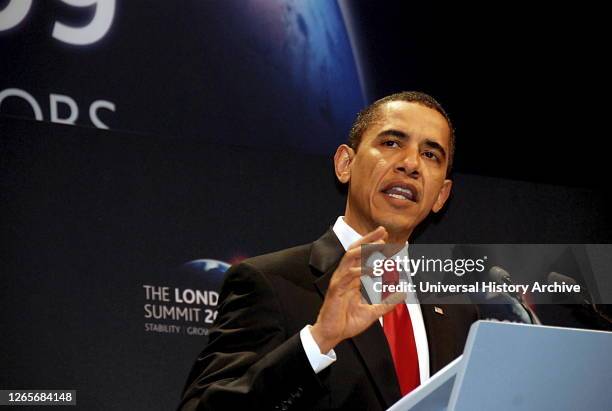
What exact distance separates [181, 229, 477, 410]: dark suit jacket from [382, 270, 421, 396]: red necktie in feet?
0.26

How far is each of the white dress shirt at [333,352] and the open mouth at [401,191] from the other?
164 millimetres

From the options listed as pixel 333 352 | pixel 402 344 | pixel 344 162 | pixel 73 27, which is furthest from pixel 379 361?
pixel 73 27

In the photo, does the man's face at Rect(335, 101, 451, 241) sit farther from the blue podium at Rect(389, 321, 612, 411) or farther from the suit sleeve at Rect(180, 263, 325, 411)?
the blue podium at Rect(389, 321, 612, 411)

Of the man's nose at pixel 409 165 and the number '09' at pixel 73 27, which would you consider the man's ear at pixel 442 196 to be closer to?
the man's nose at pixel 409 165

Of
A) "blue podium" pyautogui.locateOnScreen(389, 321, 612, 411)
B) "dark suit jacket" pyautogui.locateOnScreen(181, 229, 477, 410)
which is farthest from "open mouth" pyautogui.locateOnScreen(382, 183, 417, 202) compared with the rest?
"blue podium" pyautogui.locateOnScreen(389, 321, 612, 411)

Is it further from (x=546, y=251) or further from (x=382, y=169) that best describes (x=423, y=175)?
(x=546, y=251)

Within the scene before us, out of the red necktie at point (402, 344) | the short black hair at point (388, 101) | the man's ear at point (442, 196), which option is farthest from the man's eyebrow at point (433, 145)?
the red necktie at point (402, 344)

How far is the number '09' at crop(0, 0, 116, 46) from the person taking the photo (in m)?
4.93

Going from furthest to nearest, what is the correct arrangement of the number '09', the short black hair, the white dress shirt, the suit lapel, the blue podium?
the number '09', the short black hair, the suit lapel, the white dress shirt, the blue podium

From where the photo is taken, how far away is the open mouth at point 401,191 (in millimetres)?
2705

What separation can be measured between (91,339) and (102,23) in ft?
8.42

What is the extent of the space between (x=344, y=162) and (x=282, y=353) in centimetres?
104

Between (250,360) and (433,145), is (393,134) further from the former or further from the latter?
(250,360)

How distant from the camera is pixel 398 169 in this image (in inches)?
107
